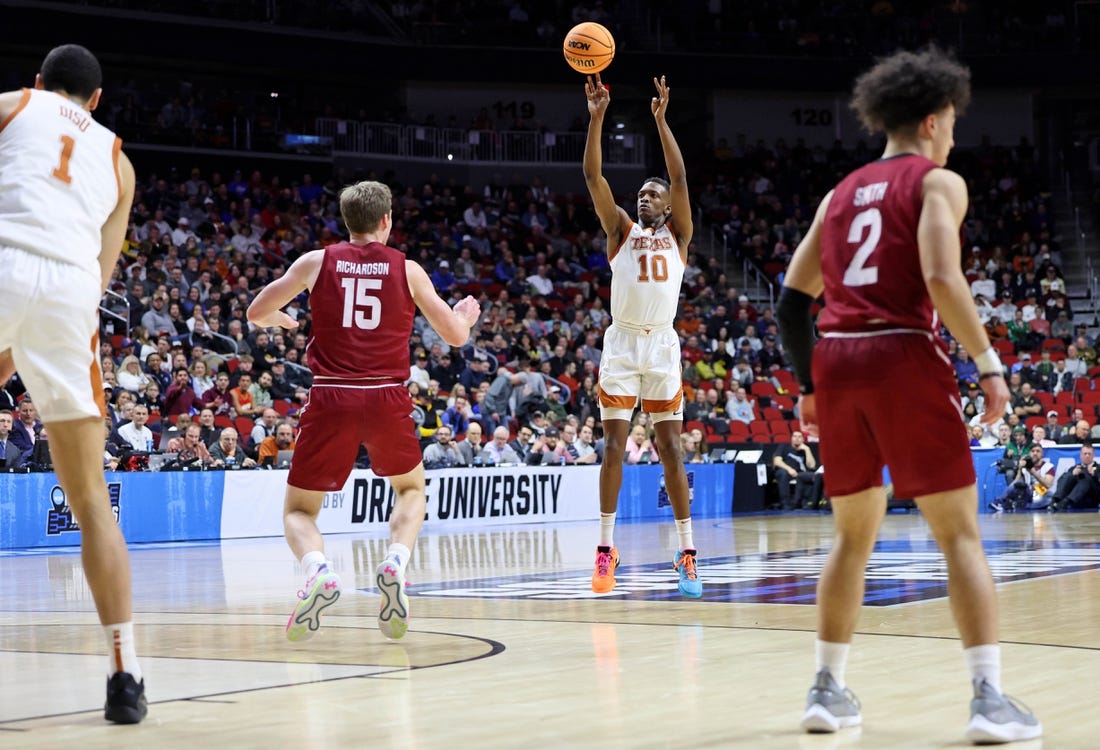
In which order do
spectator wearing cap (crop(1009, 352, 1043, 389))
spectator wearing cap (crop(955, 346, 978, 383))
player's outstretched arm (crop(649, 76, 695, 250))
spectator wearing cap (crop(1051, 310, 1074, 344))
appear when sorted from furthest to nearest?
spectator wearing cap (crop(1051, 310, 1074, 344)), spectator wearing cap (crop(955, 346, 978, 383)), spectator wearing cap (crop(1009, 352, 1043, 389)), player's outstretched arm (crop(649, 76, 695, 250))

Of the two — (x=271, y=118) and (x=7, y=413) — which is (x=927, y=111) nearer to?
(x=7, y=413)

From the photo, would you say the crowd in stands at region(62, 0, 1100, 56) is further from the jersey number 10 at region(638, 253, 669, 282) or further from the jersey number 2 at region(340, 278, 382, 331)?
the jersey number 2 at region(340, 278, 382, 331)

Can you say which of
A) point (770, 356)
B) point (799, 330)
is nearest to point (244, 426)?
point (770, 356)

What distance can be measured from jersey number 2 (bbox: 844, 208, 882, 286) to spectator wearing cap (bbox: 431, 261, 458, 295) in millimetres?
22284

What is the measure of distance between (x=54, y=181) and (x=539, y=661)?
272 cm

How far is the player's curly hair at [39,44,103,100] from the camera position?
504 cm

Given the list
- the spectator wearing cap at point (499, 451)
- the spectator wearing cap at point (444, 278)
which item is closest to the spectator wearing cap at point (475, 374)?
the spectator wearing cap at point (499, 451)

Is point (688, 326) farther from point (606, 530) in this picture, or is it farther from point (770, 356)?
point (606, 530)

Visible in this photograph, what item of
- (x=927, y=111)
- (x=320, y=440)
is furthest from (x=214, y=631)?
(x=927, y=111)

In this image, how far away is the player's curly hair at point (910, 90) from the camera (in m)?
4.61

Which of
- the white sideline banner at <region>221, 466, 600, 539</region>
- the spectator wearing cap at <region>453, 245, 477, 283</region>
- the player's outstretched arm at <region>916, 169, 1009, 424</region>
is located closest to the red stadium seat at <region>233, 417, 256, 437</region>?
the white sideline banner at <region>221, 466, 600, 539</region>

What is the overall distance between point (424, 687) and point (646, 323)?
459cm

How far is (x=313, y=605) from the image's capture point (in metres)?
6.46

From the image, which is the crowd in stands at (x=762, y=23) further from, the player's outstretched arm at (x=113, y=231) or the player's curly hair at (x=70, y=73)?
the player's outstretched arm at (x=113, y=231)
